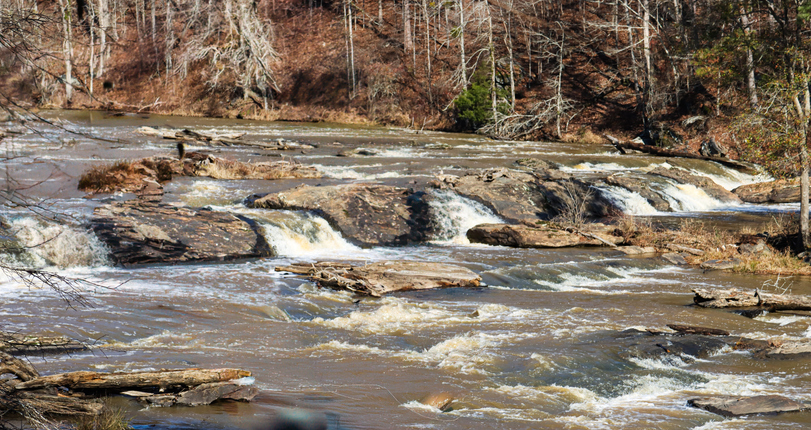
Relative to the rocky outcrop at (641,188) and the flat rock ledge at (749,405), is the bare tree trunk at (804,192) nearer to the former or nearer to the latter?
the rocky outcrop at (641,188)

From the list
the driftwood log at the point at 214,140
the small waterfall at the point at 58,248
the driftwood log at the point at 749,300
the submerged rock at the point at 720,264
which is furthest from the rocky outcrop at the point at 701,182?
the small waterfall at the point at 58,248

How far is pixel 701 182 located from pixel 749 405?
727 inches

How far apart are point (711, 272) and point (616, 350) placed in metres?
6.36

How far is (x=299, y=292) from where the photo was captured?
11320mm

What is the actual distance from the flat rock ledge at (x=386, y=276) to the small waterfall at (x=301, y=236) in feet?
6.72

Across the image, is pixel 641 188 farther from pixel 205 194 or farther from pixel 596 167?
pixel 205 194

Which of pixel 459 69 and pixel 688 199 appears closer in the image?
pixel 688 199

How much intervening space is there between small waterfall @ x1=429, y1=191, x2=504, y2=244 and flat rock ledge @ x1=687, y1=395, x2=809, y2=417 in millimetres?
10308

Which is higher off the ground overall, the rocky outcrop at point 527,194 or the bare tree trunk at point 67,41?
the bare tree trunk at point 67,41

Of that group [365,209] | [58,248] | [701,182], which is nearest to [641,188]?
[701,182]

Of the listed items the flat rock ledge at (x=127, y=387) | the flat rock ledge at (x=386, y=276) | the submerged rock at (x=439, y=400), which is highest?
the flat rock ledge at (x=127, y=387)

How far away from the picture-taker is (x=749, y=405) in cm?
639

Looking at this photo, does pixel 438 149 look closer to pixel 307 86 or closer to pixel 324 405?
pixel 307 86

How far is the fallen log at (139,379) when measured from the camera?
5824 mm
